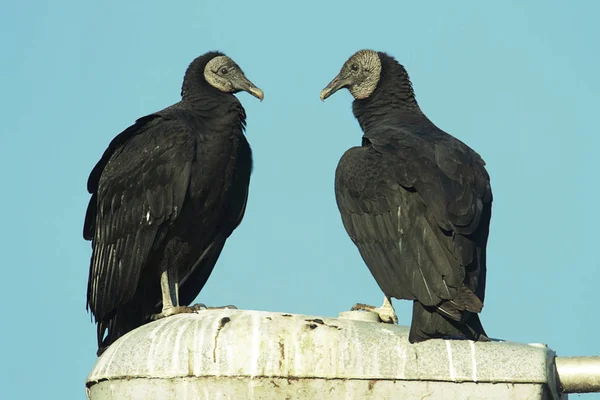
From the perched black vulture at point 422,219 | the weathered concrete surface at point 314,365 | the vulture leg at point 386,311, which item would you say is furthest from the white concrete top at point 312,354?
the vulture leg at point 386,311

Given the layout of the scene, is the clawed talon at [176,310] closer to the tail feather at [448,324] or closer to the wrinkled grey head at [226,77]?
the tail feather at [448,324]

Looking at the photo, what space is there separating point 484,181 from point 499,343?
1.39 meters

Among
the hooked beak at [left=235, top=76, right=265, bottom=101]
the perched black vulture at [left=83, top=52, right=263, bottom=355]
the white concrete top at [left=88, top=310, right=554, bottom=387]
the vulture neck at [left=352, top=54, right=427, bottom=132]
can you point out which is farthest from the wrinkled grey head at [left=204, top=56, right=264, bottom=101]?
the white concrete top at [left=88, top=310, right=554, bottom=387]

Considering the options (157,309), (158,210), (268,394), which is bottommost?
(268,394)

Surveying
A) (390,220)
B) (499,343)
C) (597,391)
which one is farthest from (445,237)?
(597,391)

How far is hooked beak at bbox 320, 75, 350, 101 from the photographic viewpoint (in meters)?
7.97

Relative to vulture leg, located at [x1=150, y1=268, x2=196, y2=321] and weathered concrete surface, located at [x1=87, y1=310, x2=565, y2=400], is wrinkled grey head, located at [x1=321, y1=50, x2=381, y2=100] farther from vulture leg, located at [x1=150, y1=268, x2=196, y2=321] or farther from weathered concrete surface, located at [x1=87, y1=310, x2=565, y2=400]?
weathered concrete surface, located at [x1=87, y1=310, x2=565, y2=400]

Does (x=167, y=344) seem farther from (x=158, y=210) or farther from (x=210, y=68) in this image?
(x=210, y=68)

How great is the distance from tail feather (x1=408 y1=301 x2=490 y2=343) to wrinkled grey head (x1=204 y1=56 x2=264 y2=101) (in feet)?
8.80

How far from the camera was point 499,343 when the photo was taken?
5121 millimetres

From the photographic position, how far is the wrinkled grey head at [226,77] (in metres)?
7.74

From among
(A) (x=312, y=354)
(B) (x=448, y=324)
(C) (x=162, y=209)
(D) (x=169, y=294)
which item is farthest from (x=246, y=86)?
(A) (x=312, y=354)

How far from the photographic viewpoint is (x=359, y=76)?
26.0 ft

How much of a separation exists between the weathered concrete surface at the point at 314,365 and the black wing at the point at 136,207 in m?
1.71
